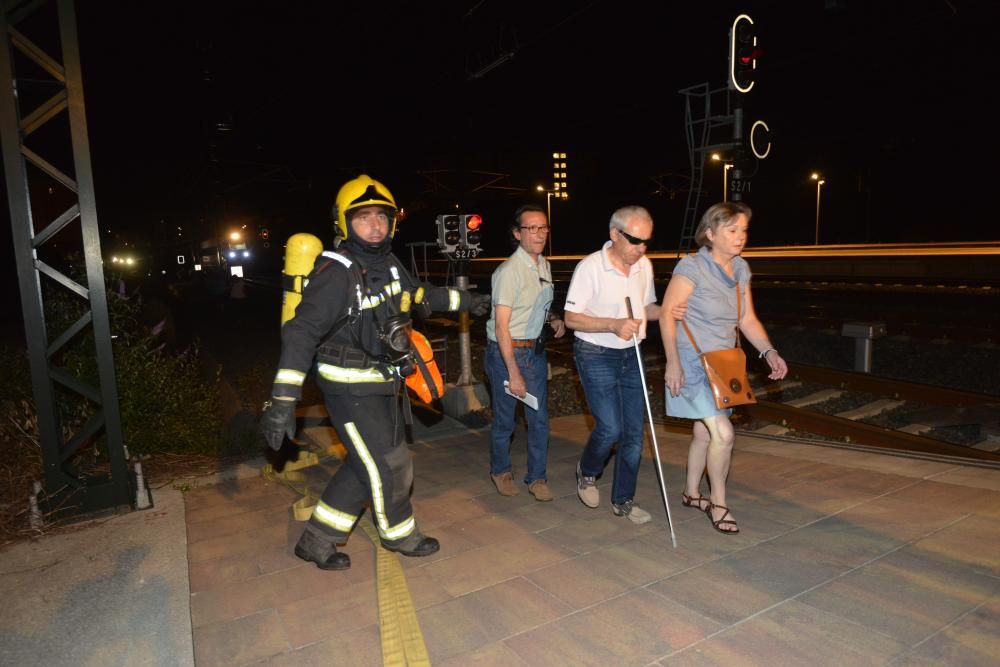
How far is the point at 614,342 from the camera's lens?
446cm

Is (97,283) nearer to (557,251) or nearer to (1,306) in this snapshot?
(1,306)

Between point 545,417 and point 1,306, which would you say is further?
point 1,306

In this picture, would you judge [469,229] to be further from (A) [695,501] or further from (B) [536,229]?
(A) [695,501]

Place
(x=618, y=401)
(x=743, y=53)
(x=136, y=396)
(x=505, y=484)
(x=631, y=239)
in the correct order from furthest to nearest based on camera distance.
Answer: (x=743, y=53) → (x=136, y=396) → (x=505, y=484) → (x=618, y=401) → (x=631, y=239)

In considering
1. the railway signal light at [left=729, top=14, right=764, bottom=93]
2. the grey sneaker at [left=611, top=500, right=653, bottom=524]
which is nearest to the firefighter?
the grey sneaker at [left=611, top=500, right=653, bottom=524]

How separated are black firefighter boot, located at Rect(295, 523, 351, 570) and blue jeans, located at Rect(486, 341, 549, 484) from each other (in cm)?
154

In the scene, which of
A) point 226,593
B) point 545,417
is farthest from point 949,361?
point 226,593

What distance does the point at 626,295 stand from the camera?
4.52 m

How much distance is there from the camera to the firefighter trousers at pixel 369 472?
388cm

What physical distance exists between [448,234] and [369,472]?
13.9ft

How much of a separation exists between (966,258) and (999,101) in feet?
85.4

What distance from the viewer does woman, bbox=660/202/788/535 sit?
170 inches

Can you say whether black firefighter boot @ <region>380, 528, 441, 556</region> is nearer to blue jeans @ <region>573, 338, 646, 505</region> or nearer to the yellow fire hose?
the yellow fire hose

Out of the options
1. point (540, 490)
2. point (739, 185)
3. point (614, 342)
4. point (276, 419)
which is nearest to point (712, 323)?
point (614, 342)
